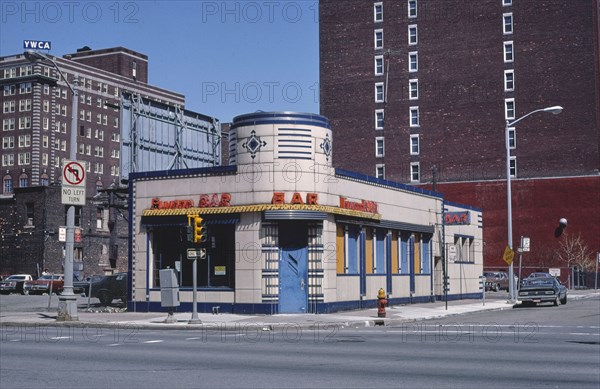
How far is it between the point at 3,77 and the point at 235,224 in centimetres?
10495

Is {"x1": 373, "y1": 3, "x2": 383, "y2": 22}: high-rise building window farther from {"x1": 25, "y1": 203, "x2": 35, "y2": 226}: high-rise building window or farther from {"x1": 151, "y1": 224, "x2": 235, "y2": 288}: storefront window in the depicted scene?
{"x1": 151, "y1": 224, "x2": 235, "y2": 288}: storefront window

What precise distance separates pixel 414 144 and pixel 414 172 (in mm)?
2728

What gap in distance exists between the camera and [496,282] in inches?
2611

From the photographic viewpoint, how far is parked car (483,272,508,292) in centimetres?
6606

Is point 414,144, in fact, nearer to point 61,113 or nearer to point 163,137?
point 163,137

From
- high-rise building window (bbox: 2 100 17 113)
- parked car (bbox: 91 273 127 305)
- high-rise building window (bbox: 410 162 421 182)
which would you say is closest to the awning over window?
parked car (bbox: 91 273 127 305)

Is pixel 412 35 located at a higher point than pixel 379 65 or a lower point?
higher

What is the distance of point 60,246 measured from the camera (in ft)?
252

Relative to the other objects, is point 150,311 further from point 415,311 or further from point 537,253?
point 537,253

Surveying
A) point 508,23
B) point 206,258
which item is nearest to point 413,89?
point 508,23

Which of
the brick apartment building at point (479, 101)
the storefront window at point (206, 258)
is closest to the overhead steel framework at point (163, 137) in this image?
the storefront window at point (206, 258)

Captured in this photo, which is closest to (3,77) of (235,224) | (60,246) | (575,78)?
(60,246)

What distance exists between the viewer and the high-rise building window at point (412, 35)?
3270 inches

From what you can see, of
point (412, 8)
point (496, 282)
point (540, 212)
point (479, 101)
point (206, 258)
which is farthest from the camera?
point (412, 8)
